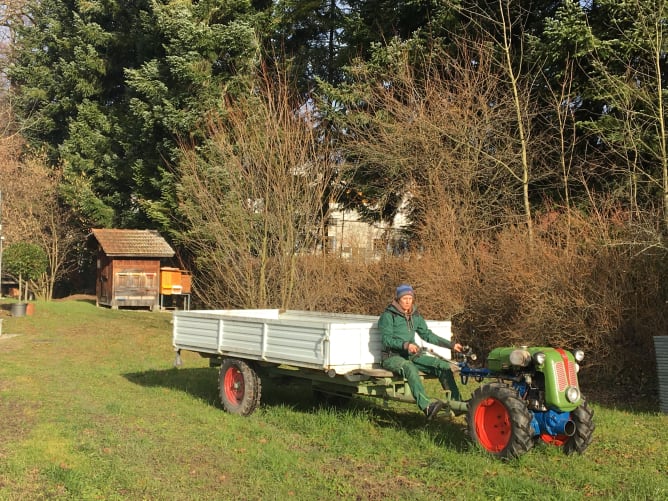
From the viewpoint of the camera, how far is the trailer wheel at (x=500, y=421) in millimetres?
6340

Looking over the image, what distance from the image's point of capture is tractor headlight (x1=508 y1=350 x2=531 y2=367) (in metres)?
6.59

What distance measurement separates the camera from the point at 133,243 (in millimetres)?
29047

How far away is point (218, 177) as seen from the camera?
1852 cm

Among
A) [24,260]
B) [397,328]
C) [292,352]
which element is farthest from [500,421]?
[24,260]

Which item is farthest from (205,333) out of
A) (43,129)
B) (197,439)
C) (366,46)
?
(43,129)

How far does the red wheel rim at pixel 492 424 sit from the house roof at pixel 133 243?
23.8m

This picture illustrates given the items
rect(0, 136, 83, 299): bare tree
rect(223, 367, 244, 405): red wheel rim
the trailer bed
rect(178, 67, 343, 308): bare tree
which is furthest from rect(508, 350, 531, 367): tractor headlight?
rect(0, 136, 83, 299): bare tree

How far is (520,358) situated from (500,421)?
65 centimetres

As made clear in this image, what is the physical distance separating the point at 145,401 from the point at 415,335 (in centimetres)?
417

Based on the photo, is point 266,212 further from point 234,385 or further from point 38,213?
point 38,213

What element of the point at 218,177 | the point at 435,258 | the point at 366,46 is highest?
the point at 366,46

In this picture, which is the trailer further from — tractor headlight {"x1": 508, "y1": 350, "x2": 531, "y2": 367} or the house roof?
the house roof

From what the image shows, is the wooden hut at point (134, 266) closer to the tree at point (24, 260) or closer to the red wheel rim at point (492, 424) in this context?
the tree at point (24, 260)

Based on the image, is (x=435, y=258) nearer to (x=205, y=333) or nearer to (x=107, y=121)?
(x=205, y=333)
